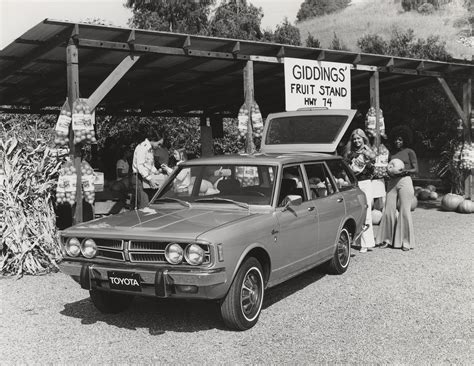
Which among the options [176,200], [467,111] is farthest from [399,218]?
[467,111]

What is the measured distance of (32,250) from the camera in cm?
766

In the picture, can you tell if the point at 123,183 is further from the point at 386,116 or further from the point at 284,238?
the point at 386,116

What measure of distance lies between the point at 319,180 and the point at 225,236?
8.08ft

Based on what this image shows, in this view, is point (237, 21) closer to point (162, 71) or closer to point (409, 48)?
point (409, 48)

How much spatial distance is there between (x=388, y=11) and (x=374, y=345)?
256 ft

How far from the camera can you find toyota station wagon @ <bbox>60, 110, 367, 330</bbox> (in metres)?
4.75

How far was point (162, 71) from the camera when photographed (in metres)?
12.1

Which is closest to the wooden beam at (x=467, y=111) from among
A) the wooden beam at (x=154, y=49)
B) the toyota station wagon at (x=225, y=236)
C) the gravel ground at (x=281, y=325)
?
the wooden beam at (x=154, y=49)

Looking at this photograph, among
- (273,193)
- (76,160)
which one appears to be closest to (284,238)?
(273,193)

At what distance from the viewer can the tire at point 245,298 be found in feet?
16.1

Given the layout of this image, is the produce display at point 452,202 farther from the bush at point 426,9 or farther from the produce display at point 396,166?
the bush at point 426,9

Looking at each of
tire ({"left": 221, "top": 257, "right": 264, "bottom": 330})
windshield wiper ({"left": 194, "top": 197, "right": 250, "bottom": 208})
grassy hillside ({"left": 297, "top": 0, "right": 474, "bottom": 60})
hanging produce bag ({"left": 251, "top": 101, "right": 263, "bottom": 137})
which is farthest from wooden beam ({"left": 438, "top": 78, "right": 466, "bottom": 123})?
grassy hillside ({"left": 297, "top": 0, "right": 474, "bottom": 60})

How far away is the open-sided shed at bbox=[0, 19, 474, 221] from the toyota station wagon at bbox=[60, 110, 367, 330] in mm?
2621

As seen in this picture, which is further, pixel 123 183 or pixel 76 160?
pixel 123 183
